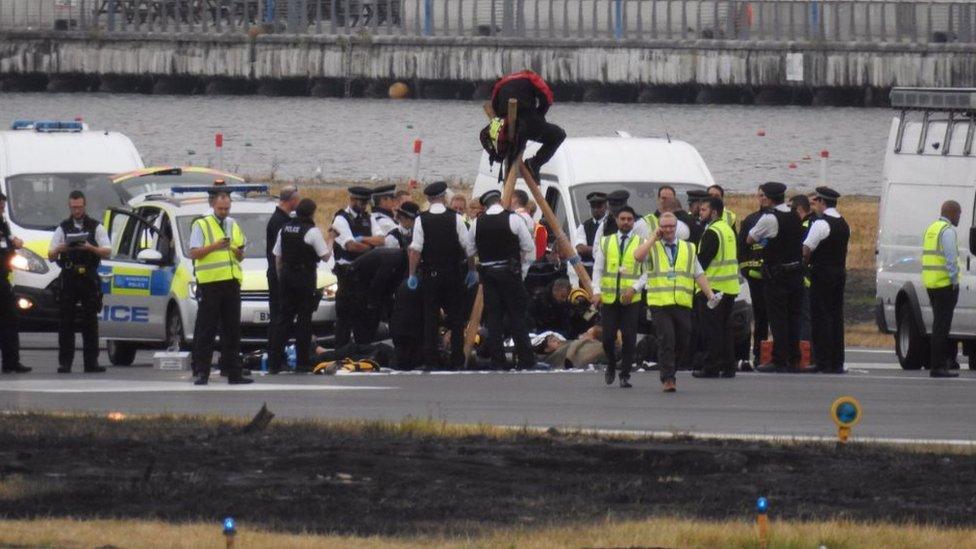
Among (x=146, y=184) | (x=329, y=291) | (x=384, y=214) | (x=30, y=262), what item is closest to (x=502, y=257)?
(x=384, y=214)

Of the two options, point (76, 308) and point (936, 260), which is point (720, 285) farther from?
point (76, 308)

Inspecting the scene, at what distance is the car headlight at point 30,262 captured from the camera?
934 inches

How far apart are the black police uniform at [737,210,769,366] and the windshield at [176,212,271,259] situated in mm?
4824

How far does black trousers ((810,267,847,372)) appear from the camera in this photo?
68.7 feet

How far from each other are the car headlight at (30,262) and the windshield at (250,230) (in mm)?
2026

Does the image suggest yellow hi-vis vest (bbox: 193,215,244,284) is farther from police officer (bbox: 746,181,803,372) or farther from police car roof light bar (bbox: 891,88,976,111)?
police car roof light bar (bbox: 891,88,976,111)

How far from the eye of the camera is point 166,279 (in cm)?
2220

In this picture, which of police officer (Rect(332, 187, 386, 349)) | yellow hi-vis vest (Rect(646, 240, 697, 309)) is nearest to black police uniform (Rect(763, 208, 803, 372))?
yellow hi-vis vest (Rect(646, 240, 697, 309))

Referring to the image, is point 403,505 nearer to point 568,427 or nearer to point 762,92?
point 568,427

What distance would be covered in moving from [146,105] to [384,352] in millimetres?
81886

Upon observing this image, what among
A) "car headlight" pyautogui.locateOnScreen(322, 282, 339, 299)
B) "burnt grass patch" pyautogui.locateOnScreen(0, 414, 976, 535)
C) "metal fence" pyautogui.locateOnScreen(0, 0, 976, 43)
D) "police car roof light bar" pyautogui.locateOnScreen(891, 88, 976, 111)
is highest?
"metal fence" pyautogui.locateOnScreen(0, 0, 976, 43)

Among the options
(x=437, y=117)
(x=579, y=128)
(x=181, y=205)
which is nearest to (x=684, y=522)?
(x=181, y=205)

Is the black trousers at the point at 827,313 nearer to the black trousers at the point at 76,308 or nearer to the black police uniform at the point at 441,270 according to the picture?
the black police uniform at the point at 441,270

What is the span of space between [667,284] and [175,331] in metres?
6.00
